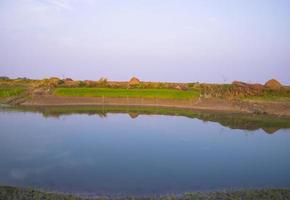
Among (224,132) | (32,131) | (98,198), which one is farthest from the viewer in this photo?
(224,132)

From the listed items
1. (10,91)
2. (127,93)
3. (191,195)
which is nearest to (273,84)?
(127,93)

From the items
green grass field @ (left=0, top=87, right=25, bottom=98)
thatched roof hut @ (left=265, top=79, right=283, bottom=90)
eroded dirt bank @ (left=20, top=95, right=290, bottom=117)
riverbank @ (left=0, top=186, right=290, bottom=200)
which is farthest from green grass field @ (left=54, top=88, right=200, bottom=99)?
riverbank @ (left=0, top=186, right=290, bottom=200)

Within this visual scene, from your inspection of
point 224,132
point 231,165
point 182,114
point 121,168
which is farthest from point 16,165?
point 182,114

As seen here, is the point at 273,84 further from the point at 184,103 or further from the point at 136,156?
the point at 136,156

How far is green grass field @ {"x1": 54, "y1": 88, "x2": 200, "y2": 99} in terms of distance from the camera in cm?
4291

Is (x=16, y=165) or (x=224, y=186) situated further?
(x=16, y=165)

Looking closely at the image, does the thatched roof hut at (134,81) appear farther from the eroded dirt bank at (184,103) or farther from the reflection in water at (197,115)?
the reflection in water at (197,115)

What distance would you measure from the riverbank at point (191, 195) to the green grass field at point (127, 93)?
1149 inches

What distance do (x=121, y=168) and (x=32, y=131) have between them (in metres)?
9.75

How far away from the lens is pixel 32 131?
81.3 feet

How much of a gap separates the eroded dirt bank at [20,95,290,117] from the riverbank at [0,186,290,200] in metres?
24.8

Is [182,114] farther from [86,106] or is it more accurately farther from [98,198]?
[98,198]

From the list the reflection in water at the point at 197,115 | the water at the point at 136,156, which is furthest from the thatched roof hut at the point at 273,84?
the water at the point at 136,156

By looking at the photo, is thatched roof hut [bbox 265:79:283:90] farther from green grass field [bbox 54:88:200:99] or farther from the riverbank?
the riverbank
